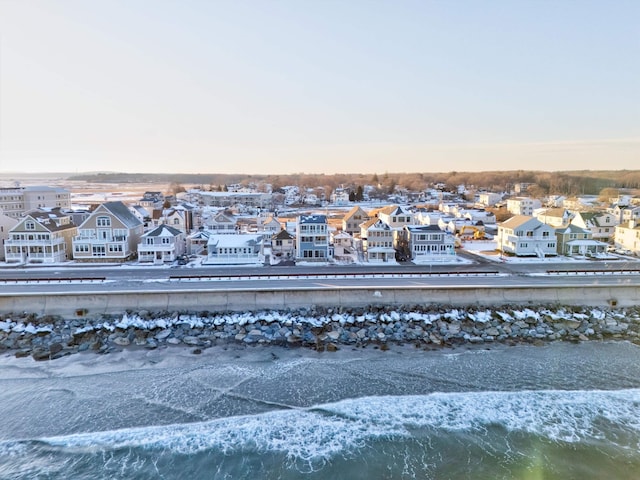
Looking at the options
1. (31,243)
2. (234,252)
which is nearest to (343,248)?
(234,252)

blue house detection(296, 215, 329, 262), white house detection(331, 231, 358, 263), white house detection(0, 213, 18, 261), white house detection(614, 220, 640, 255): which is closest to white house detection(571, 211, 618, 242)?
white house detection(614, 220, 640, 255)

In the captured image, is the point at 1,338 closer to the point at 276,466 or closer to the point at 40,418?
the point at 40,418

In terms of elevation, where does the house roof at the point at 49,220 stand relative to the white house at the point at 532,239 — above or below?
above

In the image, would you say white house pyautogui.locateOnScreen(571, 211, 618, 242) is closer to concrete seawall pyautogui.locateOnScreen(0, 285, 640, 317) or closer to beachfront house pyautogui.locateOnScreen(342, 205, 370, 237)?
concrete seawall pyautogui.locateOnScreen(0, 285, 640, 317)

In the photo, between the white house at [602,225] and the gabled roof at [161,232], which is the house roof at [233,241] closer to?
the gabled roof at [161,232]

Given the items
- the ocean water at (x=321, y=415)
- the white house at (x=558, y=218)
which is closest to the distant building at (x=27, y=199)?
the ocean water at (x=321, y=415)

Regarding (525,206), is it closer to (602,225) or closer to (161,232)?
(602,225)

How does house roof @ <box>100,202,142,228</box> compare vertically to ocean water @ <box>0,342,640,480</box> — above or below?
above
